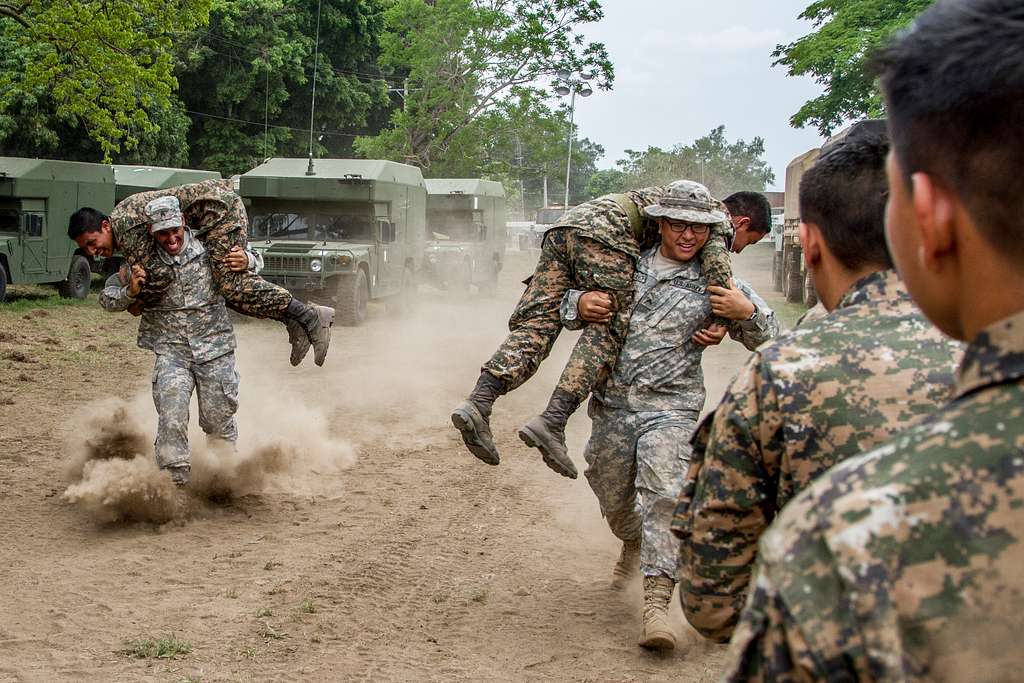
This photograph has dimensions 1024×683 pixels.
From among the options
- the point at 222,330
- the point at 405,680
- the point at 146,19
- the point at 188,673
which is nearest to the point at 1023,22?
the point at 405,680

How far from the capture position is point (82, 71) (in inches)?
640

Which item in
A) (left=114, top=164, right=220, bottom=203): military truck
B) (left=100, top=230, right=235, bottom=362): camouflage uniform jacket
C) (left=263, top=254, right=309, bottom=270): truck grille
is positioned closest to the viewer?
(left=100, top=230, right=235, bottom=362): camouflage uniform jacket

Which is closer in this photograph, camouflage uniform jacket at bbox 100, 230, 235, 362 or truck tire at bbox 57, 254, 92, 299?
camouflage uniform jacket at bbox 100, 230, 235, 362

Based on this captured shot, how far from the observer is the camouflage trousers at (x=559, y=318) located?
Result: 4.85 m

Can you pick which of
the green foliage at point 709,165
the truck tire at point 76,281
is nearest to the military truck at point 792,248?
the truck tire at point 76,281

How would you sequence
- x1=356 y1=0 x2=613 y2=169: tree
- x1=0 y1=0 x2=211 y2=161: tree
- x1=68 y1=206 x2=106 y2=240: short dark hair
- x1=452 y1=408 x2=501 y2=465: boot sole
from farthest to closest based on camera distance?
x1=356 y1=0 x2=613 y2=169: tree
x1=0 y1=0 x2=211 y2=161: tree
x1=68 y1=206 x2=106 y2=240: short dark hair
x1=452 y1=408 x2=501 y2=465: boot sole

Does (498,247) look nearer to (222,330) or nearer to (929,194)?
(222,330)

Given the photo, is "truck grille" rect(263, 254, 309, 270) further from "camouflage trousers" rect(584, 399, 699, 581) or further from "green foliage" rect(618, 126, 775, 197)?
"green foliage" rect(618, 126, 775, 197)

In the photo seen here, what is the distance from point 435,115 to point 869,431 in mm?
33448

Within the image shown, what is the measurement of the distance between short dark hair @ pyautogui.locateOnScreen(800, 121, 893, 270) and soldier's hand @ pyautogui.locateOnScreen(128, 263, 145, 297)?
4820 mm

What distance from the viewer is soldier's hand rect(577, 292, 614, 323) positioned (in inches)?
190

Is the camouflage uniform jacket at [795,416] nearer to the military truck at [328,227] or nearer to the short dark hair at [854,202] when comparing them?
the short dark hair at [854,202]

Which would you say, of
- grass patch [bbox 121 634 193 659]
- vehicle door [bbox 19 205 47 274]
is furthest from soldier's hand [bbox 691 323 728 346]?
vehicle door [bbox 19 205 47 274]

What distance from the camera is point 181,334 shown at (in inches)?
260
